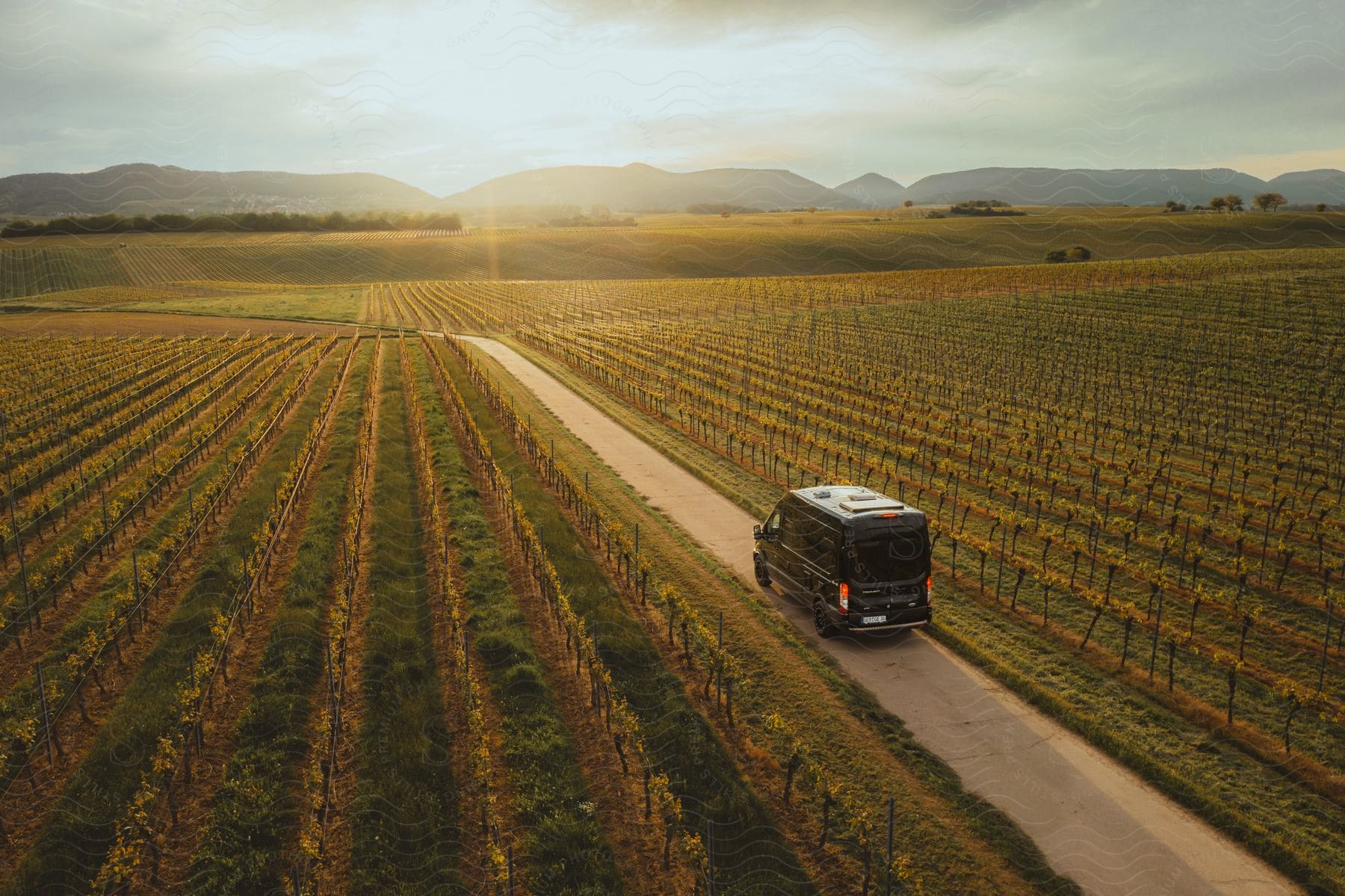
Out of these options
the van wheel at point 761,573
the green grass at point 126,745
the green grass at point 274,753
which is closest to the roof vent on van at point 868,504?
the van wheel at point 761,573

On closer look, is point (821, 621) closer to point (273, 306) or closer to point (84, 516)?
point (84, 516)

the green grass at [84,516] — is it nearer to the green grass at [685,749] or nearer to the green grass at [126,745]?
the green grass at [126,745]

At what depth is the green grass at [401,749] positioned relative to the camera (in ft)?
26.7

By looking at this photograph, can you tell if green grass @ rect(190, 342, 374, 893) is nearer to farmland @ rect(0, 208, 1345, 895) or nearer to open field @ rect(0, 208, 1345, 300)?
farmland @ rect(0, 208, 1345, 895)

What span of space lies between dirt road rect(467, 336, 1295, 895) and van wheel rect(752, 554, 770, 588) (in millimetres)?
326

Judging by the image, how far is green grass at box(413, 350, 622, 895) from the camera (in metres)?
8.07

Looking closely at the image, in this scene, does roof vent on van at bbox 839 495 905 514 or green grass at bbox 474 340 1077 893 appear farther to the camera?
roof vent on van at bbox 839 495 905 514

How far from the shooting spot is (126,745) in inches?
→ 394

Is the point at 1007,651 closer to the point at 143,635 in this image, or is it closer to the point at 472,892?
the point at 472,892

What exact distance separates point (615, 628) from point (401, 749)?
4.24 meters

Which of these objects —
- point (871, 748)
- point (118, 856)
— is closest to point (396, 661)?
point (118, 856)

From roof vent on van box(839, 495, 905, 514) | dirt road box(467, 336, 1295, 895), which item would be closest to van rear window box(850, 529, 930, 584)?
roof vent on van box(839, 495, 905, 514)

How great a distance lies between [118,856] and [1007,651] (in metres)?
11.9

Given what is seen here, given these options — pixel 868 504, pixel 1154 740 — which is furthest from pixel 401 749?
pixel 1154 740
